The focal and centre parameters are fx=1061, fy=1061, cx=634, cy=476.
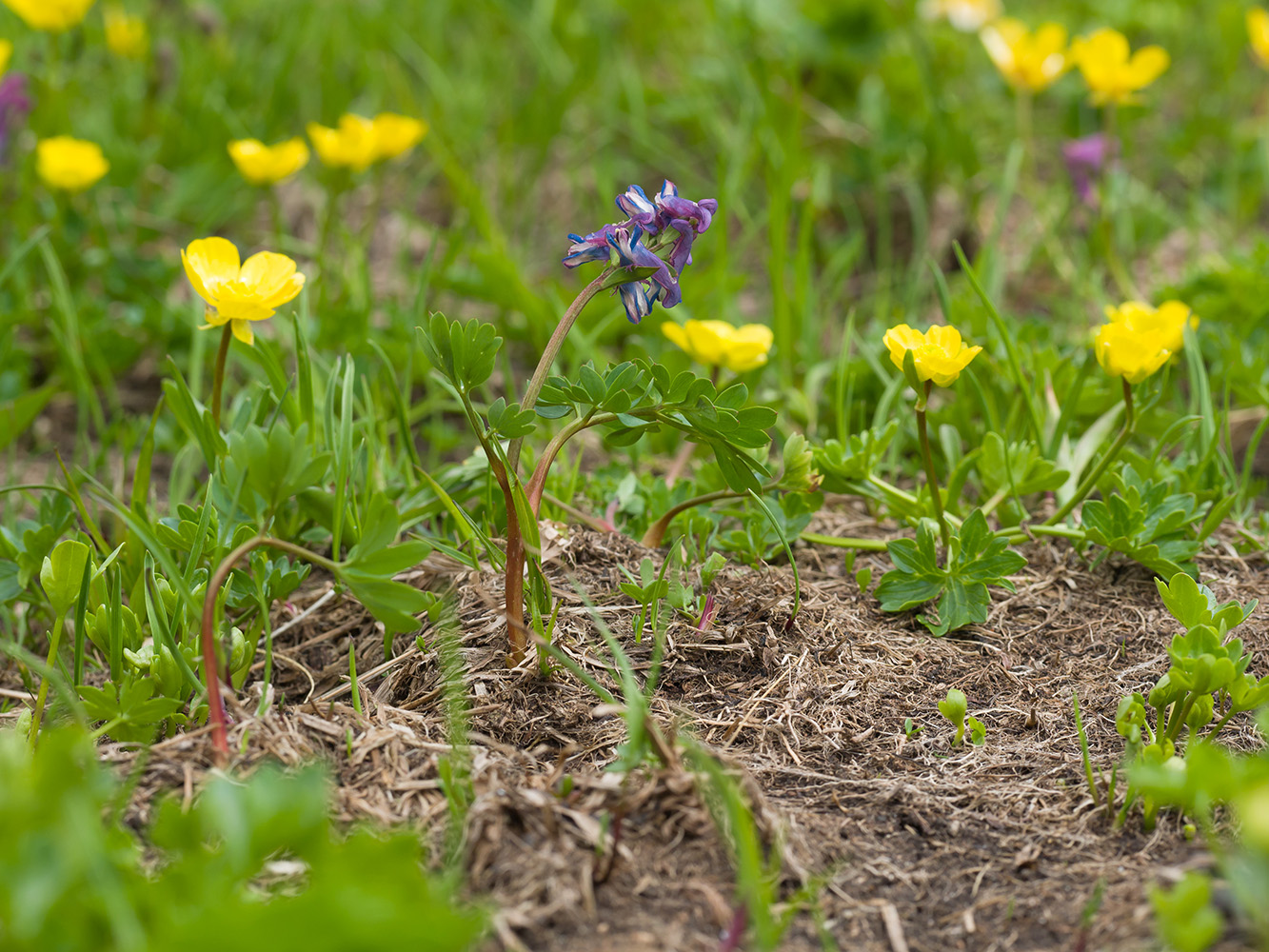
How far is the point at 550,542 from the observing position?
154 cm

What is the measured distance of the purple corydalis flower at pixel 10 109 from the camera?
8.61 ft

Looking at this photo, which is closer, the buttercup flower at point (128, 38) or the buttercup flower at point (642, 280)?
the buttercup flower at point (642, 280)

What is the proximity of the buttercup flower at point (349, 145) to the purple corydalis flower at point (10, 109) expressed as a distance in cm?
82

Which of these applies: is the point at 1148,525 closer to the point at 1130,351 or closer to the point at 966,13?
the point at 1130,351

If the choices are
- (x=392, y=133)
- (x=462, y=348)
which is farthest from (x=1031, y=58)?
(x=462, y=348)

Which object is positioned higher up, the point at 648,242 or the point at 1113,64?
the point at 1113,64

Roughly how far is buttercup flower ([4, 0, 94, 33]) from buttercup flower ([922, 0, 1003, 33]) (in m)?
2.61

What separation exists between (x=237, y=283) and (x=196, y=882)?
0.91 metres

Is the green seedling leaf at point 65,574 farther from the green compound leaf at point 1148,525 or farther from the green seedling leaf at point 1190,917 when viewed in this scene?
the green compound leaf at point 1148,525

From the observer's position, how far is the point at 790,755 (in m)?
1.33

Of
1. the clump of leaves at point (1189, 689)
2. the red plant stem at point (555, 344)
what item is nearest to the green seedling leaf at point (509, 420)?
the red plant stem at point (555, 344)

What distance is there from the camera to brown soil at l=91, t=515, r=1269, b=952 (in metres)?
1.07

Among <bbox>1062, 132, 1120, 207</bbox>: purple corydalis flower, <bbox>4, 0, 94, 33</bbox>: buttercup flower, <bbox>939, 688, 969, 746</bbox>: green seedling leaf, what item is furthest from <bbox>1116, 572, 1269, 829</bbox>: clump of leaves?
<bbox>4, 0, 94, 33</bbox>: buttercup flower

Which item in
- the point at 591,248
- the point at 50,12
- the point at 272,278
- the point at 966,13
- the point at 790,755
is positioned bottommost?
the point at 790,755
